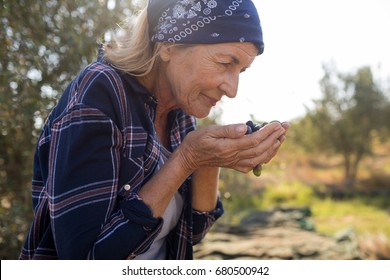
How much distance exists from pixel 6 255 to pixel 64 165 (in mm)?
2070

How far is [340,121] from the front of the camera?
49.2ft

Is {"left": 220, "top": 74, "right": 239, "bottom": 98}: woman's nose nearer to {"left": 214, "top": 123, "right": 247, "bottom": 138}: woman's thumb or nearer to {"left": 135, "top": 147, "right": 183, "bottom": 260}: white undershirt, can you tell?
{"left": 214, "top": 123, "right": 247, "bottom": 138}: woman's thumb

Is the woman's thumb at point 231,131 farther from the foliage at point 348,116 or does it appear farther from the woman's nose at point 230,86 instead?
the foliage at point 348,116

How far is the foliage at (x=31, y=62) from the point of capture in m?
2.70

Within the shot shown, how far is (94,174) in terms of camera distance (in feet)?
5.05

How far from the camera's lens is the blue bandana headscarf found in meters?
1.76

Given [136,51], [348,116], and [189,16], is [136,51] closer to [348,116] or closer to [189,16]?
[189,16]

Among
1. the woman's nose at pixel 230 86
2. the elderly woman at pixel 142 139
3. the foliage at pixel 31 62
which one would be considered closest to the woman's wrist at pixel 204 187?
the elderly woman at pixel 142 139

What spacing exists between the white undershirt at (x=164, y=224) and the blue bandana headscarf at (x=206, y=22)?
0.51 m

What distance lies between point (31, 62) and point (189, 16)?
1.48m

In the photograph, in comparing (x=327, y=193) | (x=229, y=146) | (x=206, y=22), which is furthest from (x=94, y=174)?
(x=327, y=193)
